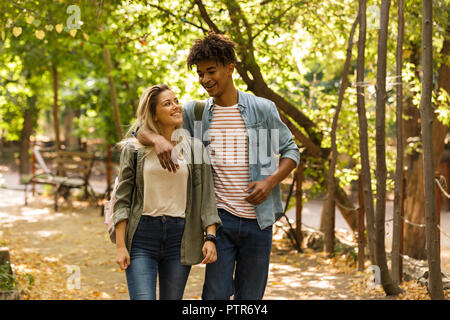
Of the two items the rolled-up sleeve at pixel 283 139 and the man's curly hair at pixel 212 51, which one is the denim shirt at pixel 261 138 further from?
the man's curly hair at pixel 212 51

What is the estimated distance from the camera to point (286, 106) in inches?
330

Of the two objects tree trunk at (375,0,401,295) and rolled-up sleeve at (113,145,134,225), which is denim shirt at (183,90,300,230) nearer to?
rolled-up sleeve at (113,145,134,225)

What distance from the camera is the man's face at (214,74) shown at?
307 centimetres

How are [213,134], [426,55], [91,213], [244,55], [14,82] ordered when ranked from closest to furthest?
[213,134]
[426,55]
[244,55]
[91,213]
[14,82]

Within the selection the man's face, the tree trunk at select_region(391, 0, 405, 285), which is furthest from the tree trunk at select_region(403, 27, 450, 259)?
the man's face

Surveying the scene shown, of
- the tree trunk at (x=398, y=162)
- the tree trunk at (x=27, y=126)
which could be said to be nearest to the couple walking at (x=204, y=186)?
the tree trunk at (x=398, y=162)

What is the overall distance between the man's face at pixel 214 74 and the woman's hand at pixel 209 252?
79cm

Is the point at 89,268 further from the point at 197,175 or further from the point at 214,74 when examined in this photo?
the point at 214,74

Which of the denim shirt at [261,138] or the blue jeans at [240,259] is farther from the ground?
the denim shirt at [261,138]

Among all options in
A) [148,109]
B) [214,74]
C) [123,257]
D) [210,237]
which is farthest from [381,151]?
[123,257]

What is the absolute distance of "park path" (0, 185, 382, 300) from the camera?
643cm
